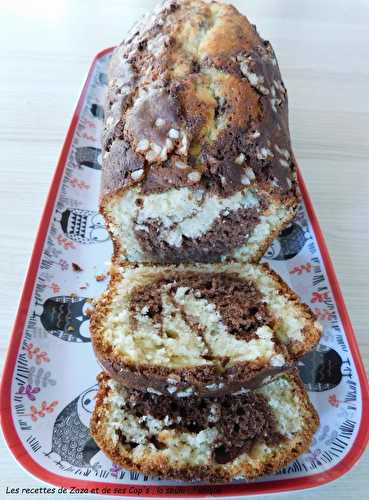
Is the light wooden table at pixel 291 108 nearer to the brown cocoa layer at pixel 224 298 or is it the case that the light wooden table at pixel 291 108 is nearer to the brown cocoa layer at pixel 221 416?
the brown cocoa layer at pixel 221 416

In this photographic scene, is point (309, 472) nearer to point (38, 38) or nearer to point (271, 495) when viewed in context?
point (271, 495)

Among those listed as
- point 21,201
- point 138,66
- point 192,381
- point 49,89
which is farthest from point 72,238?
point 49,89

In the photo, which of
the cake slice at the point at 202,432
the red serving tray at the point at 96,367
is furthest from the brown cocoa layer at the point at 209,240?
the cake slice at the point at 202,432

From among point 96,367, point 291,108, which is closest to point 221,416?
point 96,367

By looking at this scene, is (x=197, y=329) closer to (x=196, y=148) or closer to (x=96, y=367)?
(x=96, y=367)

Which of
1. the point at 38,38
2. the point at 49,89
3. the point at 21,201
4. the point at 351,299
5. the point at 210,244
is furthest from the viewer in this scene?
the point at 38,38

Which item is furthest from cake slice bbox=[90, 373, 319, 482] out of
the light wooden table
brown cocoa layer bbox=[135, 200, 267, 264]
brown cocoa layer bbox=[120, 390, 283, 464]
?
brown cocoa layer bbox=[135, 200, 267, 264]
